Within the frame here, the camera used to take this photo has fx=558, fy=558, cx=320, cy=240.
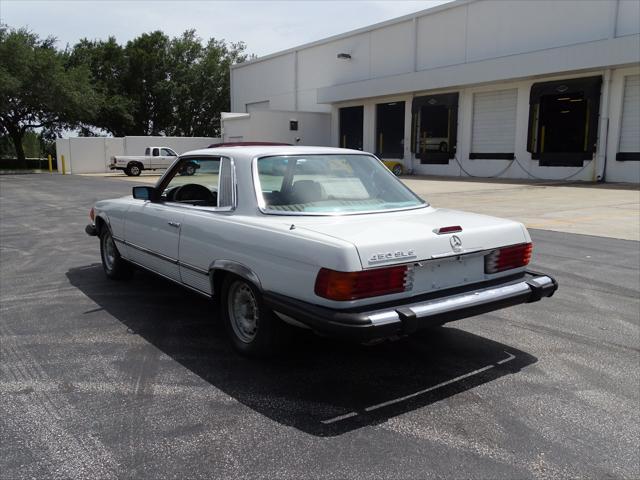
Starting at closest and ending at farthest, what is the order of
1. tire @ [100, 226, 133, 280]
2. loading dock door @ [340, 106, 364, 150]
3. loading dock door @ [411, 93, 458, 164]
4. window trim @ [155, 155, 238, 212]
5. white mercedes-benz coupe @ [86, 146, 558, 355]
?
1. white mercedes-benz coupe @ [86, 146, 558, 355]
2. window trim @ [155, 155, 238, 212]
3. tire @ [100, 226, 133, 280]
4. loading dock door @ [411, 93, 458, 164]
5. loading dock door @ [340, 106, 364, 150]

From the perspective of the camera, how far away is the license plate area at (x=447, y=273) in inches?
135

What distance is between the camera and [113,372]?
12.3 ft

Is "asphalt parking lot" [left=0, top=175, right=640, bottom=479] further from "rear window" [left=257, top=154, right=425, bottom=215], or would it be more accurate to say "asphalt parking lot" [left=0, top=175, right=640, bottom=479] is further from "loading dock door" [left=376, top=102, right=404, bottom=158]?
"loading dock door" [left=376, top=102, right=404, bottom=158]

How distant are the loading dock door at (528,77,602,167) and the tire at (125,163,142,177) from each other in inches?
829

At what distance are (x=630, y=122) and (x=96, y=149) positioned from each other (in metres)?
32.1

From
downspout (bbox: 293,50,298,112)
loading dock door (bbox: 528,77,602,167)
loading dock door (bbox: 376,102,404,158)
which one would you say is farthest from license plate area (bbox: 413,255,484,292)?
downspout (bbox: 293,50,298,112)

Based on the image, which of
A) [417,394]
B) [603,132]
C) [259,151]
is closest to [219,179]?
[259,151]

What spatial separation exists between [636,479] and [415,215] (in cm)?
211

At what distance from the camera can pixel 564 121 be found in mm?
23906

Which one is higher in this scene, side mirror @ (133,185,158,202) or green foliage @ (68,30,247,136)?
green foliage @ (68,30,247,136)

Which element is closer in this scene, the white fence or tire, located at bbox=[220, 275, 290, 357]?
tire, located at bbox=[220, 275, 290, 357]

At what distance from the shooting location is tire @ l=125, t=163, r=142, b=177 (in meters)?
31.9

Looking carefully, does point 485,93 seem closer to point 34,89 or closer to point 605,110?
point 605,110

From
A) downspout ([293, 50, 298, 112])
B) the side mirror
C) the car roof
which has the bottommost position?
the side mirror
